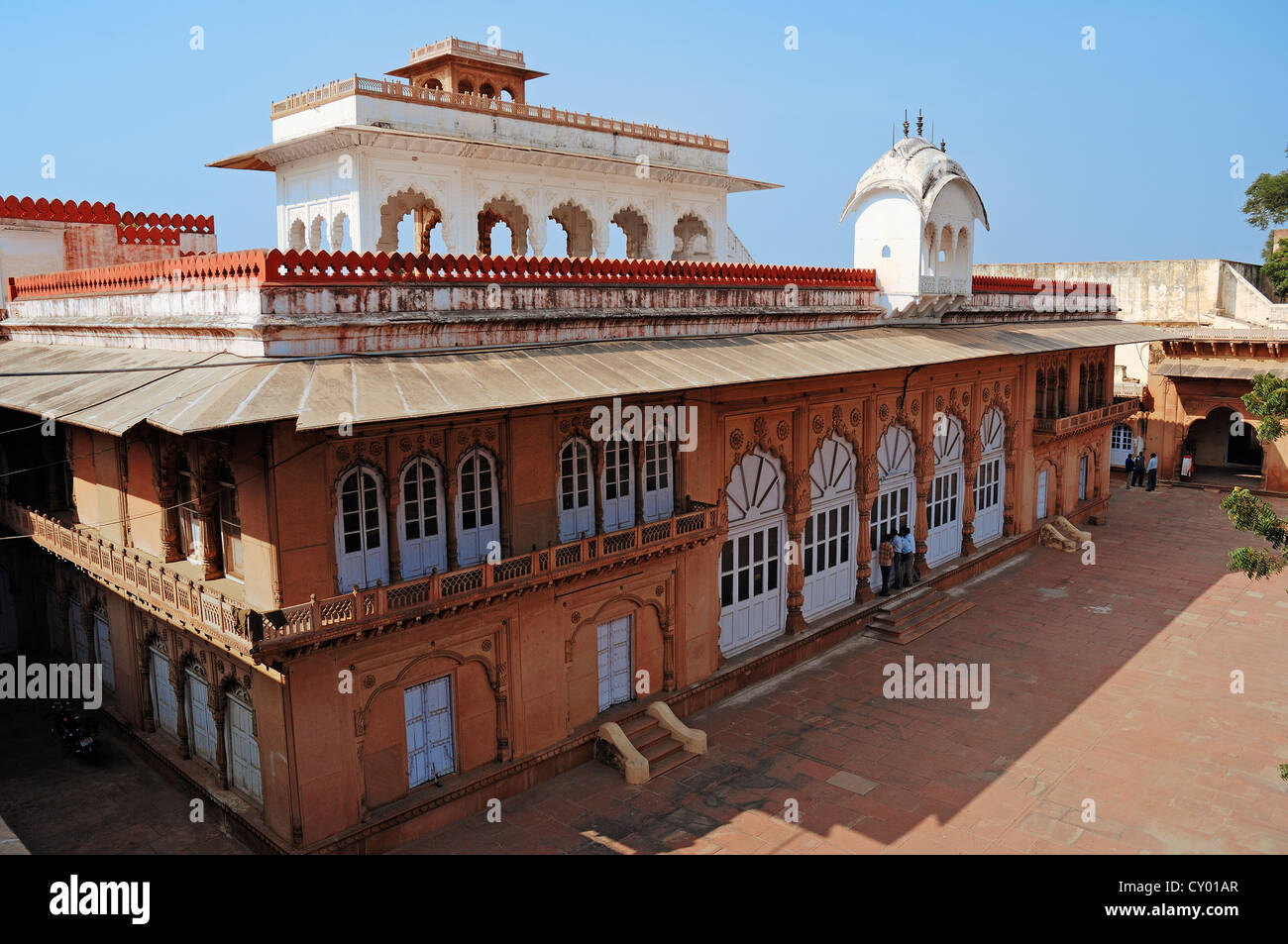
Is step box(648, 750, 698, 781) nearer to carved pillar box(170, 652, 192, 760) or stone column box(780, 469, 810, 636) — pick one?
stone column box(780, 469, 810, 636)

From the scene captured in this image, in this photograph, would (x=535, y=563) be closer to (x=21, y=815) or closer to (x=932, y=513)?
(x=21, y=815)

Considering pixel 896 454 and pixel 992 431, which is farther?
pixel 992 431

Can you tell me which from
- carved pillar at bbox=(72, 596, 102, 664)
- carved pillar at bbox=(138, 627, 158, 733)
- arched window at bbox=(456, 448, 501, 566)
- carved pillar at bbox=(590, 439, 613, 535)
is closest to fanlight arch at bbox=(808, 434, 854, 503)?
carved pillar at bbox=(590, 439, 613, 535)

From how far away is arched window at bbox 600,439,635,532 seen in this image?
42.5ft

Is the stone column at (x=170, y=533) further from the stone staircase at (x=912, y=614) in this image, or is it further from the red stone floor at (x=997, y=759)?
the stone staircase at (x=912, y=614)

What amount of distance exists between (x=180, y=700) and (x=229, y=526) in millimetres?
2925

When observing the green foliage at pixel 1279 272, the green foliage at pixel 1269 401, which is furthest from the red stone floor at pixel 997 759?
the green foliage at pixel 1279 272

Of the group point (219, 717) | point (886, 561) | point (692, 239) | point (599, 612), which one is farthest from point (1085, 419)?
point (219, 717)

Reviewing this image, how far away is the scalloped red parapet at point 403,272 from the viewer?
9914 millimetres

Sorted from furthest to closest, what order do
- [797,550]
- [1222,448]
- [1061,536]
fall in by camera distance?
[1222,448]
[1061,536]
[797,550]

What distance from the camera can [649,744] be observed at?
1280 centimetres

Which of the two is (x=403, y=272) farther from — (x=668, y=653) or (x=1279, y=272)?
(x=1279, y=272)

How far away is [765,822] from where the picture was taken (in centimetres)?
1122
